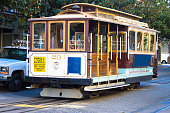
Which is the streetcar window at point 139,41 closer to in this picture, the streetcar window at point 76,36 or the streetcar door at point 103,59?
the streetcar door at point 103,59

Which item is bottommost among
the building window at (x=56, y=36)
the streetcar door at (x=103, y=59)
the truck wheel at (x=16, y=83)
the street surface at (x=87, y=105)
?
the street surface at (x=87, y=105)

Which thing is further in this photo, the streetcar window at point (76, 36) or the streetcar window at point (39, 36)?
the streetcar window at point (39, 36)

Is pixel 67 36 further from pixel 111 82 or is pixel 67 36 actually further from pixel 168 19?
pixel 168 19

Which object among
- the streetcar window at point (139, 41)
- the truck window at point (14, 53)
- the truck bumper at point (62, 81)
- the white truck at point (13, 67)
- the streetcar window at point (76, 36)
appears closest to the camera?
the truck bumper at point (62, 81)

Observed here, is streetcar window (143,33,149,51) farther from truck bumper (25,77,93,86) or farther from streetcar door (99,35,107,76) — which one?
truck bumper (25,77,93,86)

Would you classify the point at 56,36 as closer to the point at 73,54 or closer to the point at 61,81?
the point at 73,54

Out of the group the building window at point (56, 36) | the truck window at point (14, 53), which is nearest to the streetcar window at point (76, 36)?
the building window at point (56, 36)

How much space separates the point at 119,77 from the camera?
11.8 metres

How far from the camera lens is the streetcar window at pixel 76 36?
32.5 feet

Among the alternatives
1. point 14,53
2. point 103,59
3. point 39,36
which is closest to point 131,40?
point 103,59

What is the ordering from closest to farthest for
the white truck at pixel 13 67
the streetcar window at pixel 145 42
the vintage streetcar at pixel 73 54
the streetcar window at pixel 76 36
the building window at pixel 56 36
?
1. the vintage streetcar at pixel 73 54
2. the streetcar window at pixel 76 36
3. the building window at pixel 56 36
4. the white truck at pixel 13 67
5. the streetcar window at pixel 145 42

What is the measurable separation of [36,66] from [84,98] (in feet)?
7.24

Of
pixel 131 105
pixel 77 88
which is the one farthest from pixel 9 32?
pixel 131 105

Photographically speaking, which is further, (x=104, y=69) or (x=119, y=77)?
(x=119, y=77)
